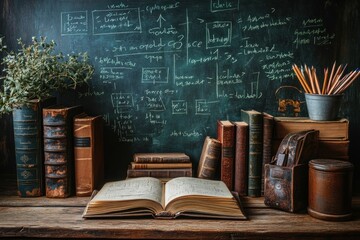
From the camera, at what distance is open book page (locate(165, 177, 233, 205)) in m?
2.10

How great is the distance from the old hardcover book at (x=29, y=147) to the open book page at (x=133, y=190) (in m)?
0.42

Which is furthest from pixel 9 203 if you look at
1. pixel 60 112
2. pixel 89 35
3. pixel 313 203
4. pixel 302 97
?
pixel 302 97

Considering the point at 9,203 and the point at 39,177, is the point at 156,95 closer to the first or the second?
the point at 39,177

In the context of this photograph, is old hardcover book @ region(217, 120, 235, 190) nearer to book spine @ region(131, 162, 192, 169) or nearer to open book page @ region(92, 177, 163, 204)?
book spine @ region(131, 162, 192, 169)

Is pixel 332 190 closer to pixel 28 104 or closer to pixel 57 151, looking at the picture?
pixel 57 151

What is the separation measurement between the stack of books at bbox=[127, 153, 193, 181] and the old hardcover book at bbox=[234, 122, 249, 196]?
281 millimetres

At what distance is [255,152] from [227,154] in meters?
0.16

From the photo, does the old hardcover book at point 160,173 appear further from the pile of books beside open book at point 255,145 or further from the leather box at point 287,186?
the leather box at point 287,186

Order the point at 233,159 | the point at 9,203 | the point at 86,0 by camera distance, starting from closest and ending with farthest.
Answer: the point at 9,203, the point at 233,159, the point at 86,0

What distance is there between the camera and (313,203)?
2102mm

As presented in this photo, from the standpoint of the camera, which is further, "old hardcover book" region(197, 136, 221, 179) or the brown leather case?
"old hardcover book" region(197, 136, 221, 179)

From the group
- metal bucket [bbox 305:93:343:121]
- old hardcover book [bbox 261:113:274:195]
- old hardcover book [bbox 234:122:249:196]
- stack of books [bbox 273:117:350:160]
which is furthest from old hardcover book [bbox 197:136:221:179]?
metal bucket [bbox 305:93:343:121]

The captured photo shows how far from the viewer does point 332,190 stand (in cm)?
203

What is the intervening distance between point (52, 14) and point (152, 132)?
101 centimetres
